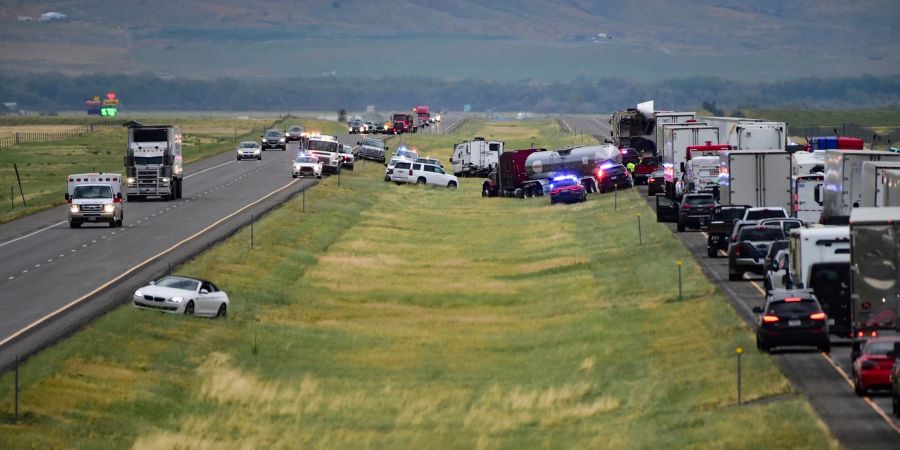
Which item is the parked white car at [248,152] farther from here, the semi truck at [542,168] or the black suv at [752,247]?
the black suv at [752,247]

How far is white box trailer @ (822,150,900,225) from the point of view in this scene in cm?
5522

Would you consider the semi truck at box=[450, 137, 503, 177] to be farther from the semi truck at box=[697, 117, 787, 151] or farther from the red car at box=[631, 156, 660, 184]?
the semi truck at box=[697, 117, 787, 151]

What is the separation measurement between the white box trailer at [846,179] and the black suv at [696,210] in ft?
39.8

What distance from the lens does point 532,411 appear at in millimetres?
39469

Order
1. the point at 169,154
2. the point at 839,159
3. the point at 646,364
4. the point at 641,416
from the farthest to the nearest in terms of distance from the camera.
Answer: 1. the point at 169,154
2. the point at 839,159
3. the point at 646,364
4. the point at 641,416

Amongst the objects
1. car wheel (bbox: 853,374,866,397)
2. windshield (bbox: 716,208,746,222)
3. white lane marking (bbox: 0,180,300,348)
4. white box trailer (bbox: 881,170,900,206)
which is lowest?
car wheel (bbox: 853,374,866,397)

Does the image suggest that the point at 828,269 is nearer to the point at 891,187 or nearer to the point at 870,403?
the point at 870,403

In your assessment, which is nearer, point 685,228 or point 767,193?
point 767,193

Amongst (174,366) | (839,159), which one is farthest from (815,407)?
(839,159)

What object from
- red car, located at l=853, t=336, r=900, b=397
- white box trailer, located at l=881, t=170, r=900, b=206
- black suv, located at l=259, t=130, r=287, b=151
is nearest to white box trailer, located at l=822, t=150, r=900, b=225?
white box trailer, located at l=881, t=170, r=900, b=206

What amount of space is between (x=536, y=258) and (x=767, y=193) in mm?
11531

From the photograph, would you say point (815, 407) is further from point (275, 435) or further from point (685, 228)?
point (685, 228)

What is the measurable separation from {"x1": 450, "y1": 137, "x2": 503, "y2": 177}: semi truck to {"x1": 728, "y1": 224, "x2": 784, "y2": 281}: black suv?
68.4 m

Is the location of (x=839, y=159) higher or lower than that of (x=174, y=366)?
higher
